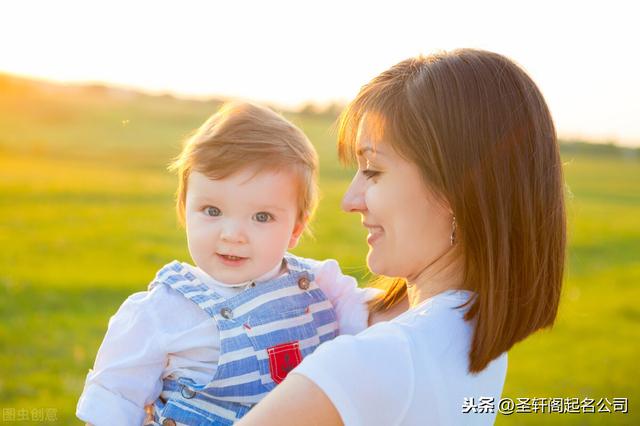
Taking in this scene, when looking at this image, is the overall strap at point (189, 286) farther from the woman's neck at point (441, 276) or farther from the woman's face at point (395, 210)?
the woman's neck at point (441, 276)

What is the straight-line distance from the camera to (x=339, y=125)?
9.50ft

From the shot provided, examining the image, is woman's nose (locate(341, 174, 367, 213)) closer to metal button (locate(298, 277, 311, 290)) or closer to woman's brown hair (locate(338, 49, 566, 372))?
woman's brown hair (locate(338, 49, 566, 372))

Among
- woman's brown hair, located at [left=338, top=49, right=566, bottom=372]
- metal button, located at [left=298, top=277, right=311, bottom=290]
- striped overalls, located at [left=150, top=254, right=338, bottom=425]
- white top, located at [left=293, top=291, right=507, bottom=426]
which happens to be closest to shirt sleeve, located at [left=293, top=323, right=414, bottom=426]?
white top, located at [left=293, top=291, right=507, bottom=426]

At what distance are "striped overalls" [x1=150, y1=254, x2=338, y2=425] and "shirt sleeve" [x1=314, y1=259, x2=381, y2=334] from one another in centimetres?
5

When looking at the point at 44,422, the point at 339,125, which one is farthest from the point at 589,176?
the point at 339,125

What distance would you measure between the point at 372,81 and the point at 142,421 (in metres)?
1.34

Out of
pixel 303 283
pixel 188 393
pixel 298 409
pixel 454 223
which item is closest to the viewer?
pixel 298 409

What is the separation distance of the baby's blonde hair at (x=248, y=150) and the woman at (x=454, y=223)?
39 centimetres

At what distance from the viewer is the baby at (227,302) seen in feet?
8.96

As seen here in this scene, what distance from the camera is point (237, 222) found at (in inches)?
114

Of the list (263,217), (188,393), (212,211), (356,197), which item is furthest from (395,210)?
(188,393)

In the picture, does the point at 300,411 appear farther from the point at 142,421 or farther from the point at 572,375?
the point at 572,375

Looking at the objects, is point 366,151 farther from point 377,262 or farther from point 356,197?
point 377,262

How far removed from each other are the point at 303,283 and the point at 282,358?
32 cm
